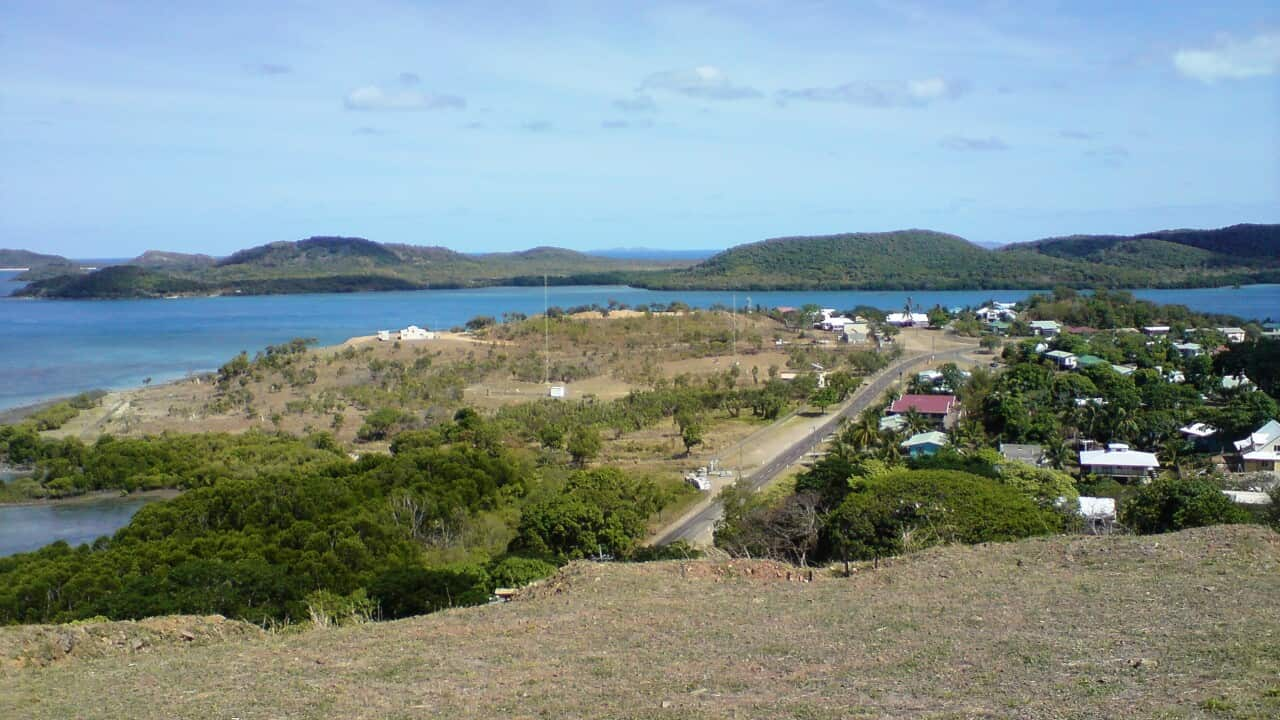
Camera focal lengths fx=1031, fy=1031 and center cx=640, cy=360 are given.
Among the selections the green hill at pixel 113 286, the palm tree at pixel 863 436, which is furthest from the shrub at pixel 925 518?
the green hill at pixel 113 286

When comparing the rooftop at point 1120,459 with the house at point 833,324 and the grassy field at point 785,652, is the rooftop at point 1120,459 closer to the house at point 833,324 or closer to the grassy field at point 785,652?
the grassy field at point 785,652

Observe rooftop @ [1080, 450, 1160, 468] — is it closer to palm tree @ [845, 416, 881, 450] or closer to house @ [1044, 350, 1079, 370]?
palm tree @ [845, 416, 881, 450]

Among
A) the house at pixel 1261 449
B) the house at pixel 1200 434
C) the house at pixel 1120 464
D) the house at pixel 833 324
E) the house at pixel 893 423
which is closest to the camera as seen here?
the house at pixel 1120 464

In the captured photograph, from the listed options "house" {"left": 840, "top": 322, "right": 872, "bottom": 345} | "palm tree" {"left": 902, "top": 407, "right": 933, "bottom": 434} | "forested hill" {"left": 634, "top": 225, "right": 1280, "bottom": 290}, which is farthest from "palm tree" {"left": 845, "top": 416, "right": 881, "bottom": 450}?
"forested hill" {"left": 634, "top": 225, "right": 1280, "bottom": 290}

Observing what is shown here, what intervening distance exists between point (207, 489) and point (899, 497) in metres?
14.9

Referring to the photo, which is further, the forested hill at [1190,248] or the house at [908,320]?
the forested hill at [1190,248]

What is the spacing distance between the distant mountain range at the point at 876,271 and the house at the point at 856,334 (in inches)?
2680

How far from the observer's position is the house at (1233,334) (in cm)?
6325

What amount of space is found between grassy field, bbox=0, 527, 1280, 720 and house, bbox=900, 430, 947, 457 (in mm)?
18824

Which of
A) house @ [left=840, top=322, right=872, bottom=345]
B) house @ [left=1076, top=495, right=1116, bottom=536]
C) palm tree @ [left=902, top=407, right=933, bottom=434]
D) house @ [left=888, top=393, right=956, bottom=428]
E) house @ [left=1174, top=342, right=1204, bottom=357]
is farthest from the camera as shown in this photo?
house @ [left=840, top=322, right=872, bottom=345]

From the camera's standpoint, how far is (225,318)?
349 ft

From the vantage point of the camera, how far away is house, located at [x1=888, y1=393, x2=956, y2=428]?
37844mm

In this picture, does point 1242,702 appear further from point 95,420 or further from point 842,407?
point 95,420

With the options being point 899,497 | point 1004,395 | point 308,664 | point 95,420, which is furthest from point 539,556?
point 95,420
